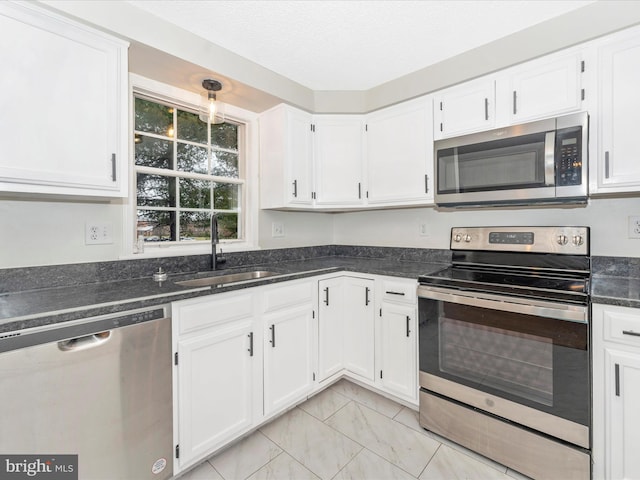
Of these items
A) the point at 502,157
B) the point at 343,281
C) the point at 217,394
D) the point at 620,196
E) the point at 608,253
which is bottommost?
the point at 217,394

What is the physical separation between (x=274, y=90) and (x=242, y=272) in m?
1.35

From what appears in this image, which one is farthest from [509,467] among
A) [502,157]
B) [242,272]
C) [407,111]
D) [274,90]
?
[274,90]

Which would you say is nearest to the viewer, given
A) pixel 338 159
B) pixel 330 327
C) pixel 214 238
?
pixel 214 238

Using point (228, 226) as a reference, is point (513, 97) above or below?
above

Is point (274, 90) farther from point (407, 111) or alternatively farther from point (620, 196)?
point (620, 196)

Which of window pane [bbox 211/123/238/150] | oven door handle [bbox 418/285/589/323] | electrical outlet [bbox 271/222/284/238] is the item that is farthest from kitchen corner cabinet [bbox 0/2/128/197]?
oven door handle [bbox 418/285/589/323]

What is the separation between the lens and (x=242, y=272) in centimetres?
219

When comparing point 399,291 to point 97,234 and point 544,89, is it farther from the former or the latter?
point 97,234

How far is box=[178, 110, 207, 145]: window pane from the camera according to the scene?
2183 mm

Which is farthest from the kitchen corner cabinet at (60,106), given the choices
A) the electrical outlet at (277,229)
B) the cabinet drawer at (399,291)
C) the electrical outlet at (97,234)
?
the cabinet drawer at (399,291)

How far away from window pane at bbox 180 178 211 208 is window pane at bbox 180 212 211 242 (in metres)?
0.07

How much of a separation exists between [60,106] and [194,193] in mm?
978

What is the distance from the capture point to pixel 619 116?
5.08ft

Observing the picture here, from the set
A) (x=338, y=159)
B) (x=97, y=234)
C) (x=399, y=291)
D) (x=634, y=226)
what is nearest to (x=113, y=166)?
(x=97, y=234)
